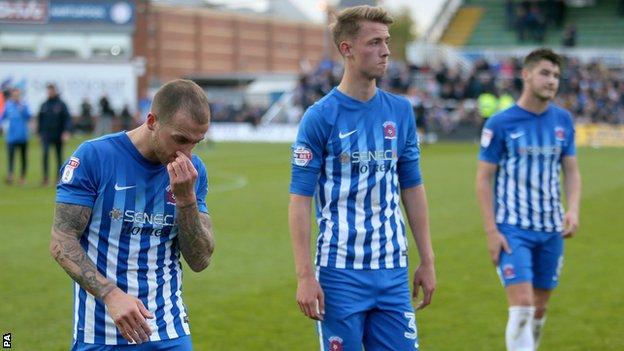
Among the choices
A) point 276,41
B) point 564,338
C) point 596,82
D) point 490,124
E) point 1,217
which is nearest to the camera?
point 490,124

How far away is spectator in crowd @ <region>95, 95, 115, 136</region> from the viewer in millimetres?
46750

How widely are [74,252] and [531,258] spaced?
13.5ft

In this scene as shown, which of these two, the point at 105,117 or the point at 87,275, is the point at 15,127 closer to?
the point at 87,275

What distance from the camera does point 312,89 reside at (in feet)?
164

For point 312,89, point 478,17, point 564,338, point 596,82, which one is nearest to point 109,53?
point 312,89

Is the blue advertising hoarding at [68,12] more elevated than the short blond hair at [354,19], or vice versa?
the blue advertising hoarding at [68,12]

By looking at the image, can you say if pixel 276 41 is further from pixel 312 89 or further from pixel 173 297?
pixel 173 297

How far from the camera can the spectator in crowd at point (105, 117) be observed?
4675 cm

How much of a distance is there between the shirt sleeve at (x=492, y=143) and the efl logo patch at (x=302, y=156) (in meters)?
2.66

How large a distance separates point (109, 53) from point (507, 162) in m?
54.6

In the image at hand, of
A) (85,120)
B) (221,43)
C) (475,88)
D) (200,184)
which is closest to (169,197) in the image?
(200,184)

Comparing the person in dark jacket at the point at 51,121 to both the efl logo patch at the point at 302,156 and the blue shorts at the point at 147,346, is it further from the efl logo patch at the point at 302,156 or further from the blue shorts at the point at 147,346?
the blue shorts at the point at 147,346

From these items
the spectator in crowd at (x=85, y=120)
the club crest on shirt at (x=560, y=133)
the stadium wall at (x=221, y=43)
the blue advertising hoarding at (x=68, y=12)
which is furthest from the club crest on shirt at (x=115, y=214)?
the stadium wall at (x=221, y=43)

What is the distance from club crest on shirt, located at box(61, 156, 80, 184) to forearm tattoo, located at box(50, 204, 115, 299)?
0.11 metres
